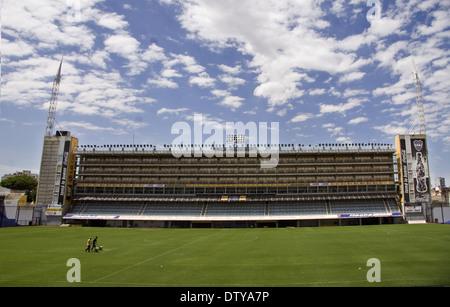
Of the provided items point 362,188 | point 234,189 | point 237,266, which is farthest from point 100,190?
point 237,266

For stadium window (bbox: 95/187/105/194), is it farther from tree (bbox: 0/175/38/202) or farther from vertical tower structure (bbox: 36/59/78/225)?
tree (bbox: 0/175/38/202)

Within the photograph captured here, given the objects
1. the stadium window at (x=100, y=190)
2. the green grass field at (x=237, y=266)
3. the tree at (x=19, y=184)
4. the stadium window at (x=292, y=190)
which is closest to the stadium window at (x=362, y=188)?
the stadium window at (x=292, y=190)

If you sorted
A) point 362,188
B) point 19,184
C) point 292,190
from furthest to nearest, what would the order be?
point 19,184, point 292,190, point 362,188

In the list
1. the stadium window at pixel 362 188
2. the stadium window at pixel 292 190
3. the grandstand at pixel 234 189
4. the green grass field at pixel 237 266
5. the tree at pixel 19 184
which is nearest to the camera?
the green grass field at pixel 237 266

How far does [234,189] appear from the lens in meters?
92.6

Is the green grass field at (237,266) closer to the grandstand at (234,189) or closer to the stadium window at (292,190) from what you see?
the grandstand at (234,189)

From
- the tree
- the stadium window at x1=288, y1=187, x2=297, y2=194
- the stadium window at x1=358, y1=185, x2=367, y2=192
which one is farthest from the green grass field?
the tree

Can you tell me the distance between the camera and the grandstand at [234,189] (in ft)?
274

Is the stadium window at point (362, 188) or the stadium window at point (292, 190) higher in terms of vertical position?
the stadium window at point (362, 188)

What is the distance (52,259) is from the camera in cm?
3117

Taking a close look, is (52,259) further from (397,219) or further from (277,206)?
(397,219)

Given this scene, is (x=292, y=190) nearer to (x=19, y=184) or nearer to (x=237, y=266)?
(x=237, y=266)

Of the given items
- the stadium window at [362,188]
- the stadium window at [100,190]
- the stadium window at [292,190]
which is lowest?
the stadium window at [100,190]
